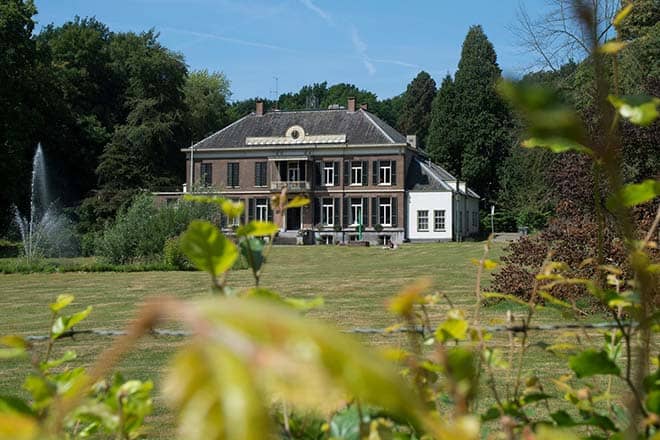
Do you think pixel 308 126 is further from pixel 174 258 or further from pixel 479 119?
pixel 174 258

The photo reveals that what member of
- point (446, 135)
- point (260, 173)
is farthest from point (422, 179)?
point (446, 135)

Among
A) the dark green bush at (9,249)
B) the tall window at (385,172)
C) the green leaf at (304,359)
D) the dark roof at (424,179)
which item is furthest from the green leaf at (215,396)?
the dark roof at (424,179)

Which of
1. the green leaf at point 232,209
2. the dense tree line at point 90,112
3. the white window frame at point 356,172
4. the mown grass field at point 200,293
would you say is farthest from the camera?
the white window frame at point 356,172

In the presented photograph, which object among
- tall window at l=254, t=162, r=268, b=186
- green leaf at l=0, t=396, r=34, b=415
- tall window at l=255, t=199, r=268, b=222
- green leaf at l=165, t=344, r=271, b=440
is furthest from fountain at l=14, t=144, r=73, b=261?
green leaf at l=165, t=344, r=271, b=440

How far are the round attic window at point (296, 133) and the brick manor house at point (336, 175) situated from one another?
2.2 inches

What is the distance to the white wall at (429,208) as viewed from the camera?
1463 inches

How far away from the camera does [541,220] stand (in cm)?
3925

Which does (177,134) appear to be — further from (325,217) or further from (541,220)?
(541,220)

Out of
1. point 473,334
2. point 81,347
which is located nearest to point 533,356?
point 81,347

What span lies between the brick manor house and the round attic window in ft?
0.18

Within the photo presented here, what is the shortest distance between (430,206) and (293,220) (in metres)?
7.70

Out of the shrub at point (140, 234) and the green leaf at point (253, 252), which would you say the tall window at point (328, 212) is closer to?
the shrub at point (140, 234)

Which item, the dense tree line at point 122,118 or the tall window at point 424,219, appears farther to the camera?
the tall window at point 424,219

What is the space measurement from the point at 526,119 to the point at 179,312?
27cm
